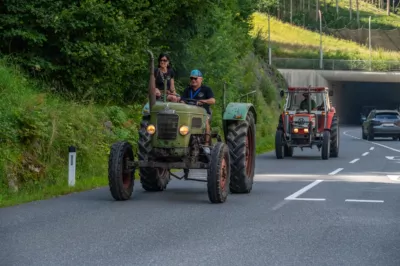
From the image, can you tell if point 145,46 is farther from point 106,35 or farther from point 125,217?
point 125,217

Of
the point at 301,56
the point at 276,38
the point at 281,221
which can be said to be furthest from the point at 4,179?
the point at 276,38

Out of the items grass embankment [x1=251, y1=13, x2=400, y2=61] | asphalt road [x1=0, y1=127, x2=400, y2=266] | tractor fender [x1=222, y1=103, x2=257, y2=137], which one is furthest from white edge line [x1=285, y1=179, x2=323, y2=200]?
grass embankment [x1=251, y1=13, x2=400, y2=61]

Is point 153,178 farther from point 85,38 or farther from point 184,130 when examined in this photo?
point 85,38

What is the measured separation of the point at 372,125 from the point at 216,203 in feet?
114

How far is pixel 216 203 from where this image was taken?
13.4m

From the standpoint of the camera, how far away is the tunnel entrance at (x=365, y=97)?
97812 millimetres

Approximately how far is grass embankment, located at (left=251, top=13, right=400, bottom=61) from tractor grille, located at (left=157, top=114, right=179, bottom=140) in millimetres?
73734

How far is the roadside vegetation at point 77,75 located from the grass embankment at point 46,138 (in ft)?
0.07

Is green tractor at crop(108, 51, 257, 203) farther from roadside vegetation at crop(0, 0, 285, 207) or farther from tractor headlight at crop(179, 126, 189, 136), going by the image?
roadside vegetation at crop(0, 0, 285, 207)

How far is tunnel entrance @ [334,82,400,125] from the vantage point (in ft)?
321

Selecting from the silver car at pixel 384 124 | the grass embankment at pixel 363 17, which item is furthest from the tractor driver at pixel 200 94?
the grass embankment at pixel 363 17

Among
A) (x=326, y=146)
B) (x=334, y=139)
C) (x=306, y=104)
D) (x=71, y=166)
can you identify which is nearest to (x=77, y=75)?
(x=71, y=166)

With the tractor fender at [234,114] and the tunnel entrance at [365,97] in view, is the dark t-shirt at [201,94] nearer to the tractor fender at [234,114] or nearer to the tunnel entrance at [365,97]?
the tractor fender at [234,114]

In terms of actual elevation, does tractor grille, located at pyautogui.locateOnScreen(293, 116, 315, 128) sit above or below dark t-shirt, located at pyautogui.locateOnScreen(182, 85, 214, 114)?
below
